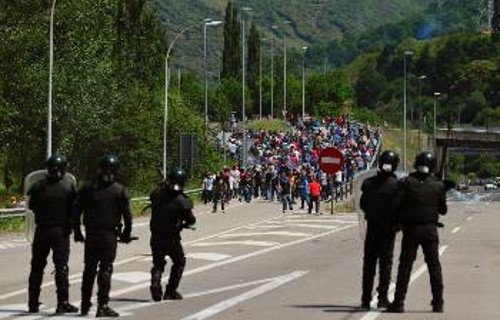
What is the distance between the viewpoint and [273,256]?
84.9 ft

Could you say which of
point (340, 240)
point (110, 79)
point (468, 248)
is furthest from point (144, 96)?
point (468, 248)

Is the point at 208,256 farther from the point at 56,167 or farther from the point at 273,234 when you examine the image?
the point at 56,167

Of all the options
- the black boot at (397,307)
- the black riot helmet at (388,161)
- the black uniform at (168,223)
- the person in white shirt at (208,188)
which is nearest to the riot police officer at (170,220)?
the black uniform at (168,223)

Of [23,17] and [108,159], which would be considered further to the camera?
[23,17]

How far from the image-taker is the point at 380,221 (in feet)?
48.4

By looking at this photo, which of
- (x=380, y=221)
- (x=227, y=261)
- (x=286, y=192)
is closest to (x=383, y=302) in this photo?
(x=380, y=221)

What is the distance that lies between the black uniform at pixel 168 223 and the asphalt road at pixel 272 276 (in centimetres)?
56

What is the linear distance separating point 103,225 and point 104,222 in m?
0.04

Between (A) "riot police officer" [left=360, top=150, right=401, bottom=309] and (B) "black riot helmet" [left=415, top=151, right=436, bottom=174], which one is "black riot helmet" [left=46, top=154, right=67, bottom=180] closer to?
(A) "riot police officer" [left=360, top=150, right=401, bottom=309]

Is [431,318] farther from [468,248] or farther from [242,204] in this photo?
[242,204]

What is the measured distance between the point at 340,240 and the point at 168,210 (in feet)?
54.9

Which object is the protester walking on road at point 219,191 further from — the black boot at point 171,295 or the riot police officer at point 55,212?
the riot police officer at point 55,212

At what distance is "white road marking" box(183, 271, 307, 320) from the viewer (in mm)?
14469

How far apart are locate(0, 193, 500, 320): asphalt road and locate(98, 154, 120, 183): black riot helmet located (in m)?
1.62
